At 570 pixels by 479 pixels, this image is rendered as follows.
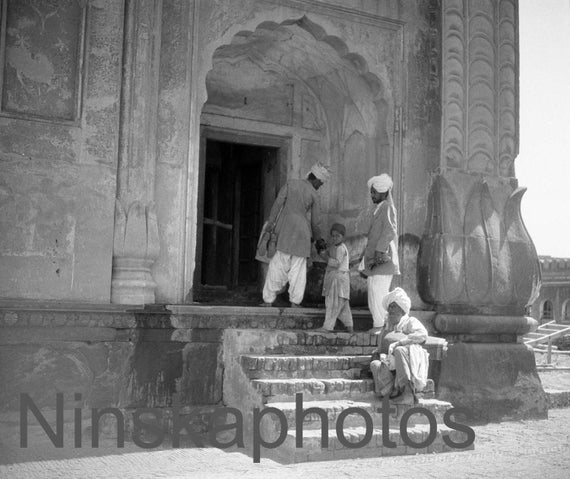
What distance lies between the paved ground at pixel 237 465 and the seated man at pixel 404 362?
1.85 feet

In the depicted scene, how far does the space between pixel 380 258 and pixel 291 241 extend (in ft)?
2.92

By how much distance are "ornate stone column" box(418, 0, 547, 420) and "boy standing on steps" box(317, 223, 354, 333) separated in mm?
1181

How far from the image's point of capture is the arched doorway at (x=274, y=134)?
8.34 meters

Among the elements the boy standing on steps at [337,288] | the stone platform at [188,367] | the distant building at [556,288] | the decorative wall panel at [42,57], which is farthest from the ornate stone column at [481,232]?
the distant building at [556,288]

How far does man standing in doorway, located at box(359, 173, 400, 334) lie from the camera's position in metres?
7.36

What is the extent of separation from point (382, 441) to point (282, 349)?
1455 mm

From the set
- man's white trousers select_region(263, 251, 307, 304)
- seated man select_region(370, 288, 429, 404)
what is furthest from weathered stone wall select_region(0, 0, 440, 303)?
seated man select_region(370, 288, 429, 404)

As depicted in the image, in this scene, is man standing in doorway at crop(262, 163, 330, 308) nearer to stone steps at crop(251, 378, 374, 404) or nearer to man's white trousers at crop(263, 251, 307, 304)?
man's white trousers at crop(263, 251, 307, 304)

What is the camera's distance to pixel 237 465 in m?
5.29

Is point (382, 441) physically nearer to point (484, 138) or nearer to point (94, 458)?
point (94, 458)

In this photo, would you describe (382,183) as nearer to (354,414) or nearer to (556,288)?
(354,414)

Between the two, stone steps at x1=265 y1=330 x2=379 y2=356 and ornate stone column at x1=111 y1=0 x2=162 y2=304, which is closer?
ornate stone column at x1=111 y1=0 x2=162 y2=304

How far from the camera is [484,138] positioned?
8500 millimetres

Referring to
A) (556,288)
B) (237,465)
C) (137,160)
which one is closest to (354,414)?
(237,465)
